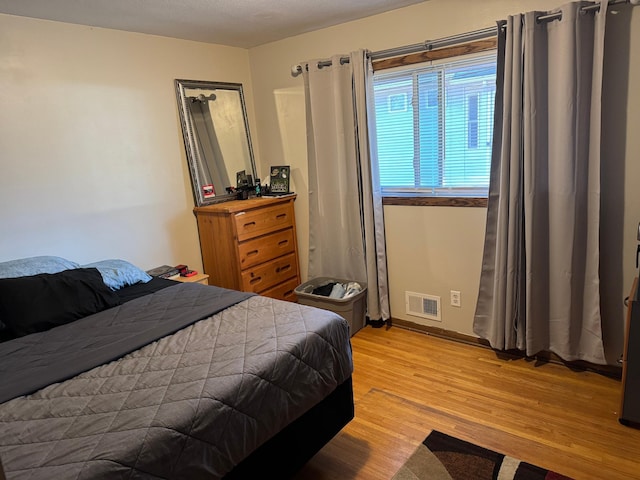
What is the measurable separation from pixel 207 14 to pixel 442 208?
1.98 m

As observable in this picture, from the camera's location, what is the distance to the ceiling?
2357mm

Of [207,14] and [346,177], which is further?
[346,177]

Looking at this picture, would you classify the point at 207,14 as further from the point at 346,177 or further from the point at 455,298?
the point at 455,298

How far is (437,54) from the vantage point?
8.96ft

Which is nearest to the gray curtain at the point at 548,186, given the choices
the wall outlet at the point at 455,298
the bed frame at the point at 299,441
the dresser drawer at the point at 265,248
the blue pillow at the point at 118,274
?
the wall outlet at the point at 455,298

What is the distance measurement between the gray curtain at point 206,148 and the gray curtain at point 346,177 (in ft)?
2.47

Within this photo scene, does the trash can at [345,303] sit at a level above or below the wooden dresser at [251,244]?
below

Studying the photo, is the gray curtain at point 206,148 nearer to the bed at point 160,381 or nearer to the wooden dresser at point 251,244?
the wooden dresser at point 251,244

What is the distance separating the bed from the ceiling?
1.45 m

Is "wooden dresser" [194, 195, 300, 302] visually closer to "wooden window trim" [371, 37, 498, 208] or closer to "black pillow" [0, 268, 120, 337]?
"wooden window trim" [371, 37, 498, 208]

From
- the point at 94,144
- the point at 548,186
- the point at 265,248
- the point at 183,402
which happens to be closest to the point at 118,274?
the point at 94,144

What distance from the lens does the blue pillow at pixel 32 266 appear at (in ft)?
7.18

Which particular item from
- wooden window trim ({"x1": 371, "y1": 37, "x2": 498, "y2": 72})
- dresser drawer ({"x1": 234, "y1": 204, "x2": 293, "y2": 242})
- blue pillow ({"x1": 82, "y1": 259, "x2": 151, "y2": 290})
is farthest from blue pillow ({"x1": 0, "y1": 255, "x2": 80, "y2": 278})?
wooden window trim ({"x1": 371, "y1": 37, "x2": 498, "y2": 72})

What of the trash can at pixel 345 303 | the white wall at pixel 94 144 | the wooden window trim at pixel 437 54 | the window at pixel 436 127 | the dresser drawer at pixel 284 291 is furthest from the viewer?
the dresser drawer at pixel 284 291
